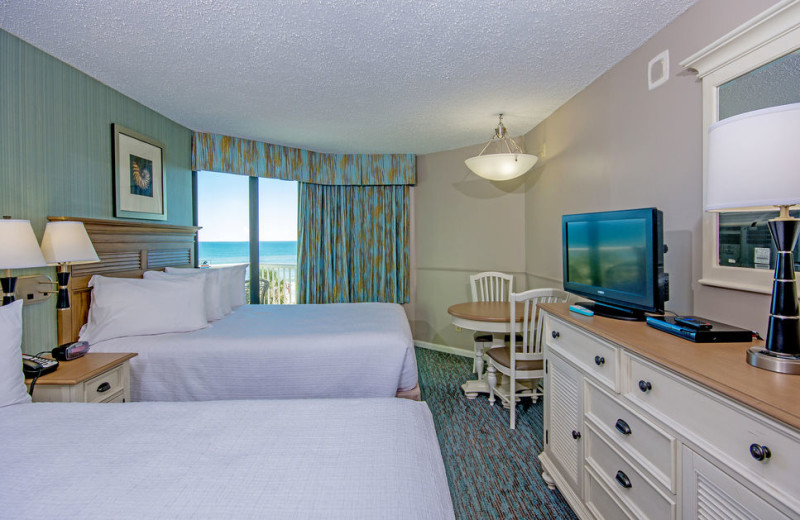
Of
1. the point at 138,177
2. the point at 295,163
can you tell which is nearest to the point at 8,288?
the point at 138,177

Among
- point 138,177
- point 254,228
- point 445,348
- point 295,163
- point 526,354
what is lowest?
point 445,348

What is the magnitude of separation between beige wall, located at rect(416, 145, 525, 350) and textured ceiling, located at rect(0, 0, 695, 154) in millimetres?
1173

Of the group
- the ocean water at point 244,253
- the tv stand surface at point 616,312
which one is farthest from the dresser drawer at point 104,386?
the tv stand surface at point 616,312

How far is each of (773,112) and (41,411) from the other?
97.6 inches

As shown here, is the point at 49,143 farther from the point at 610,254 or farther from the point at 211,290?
the point at 610,254

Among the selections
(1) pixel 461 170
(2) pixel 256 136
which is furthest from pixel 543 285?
(2) pixel 256 136

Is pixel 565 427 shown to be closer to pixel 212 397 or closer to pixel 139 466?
pixel 139 466

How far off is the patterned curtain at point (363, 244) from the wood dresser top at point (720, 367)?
3505 millimetres

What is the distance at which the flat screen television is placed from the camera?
5.51 ft

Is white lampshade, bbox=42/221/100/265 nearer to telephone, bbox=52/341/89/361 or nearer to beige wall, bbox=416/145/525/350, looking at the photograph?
telephone, bbox=52/341/89/361

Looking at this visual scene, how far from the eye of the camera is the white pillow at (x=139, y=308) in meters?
2.40

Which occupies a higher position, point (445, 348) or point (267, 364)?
point (267, 364)

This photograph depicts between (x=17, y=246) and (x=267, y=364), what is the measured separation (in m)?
1.28

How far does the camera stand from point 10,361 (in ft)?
4.90
